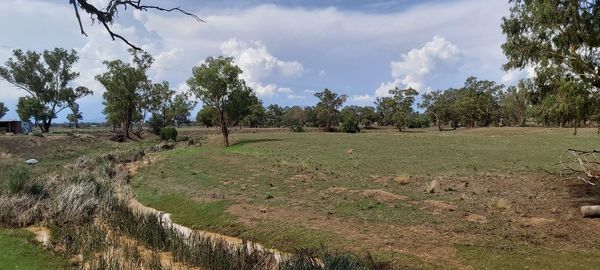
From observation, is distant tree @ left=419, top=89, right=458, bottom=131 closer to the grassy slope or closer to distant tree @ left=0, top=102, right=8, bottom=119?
the grassy slope

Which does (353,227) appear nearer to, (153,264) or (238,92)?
(153,264)

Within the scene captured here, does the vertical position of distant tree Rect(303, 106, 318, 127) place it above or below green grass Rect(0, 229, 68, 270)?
above

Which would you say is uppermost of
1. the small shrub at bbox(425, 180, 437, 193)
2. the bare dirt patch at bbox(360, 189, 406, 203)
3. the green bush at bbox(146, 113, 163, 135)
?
the green bush at bbox(146, 113, 163, 135)

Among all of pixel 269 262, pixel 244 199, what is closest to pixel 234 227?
pixel 244 199

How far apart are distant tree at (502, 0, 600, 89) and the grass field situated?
5594 mm

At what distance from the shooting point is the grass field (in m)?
14.1

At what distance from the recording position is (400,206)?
19.0 metres

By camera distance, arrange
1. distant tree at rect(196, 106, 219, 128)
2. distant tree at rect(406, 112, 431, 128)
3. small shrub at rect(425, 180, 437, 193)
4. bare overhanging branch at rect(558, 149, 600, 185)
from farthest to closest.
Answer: distant tree at rect(406, 112, 431, 128) < distant tree at rect(196, 106, 219, 128) < small shrub at rect(425, 180, 437, 193) < bare overhanging branch at rect(558, 149, 600, 185)

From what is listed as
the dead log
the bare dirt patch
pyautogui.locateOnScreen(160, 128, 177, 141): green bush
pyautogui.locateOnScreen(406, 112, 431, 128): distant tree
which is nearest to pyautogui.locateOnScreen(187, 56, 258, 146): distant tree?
pyautogui.locateOnScreen(160, 128, 177, 141): green bush

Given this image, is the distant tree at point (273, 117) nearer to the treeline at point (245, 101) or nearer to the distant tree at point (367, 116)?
the treeline at point (245, 101)

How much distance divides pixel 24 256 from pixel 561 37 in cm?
2002

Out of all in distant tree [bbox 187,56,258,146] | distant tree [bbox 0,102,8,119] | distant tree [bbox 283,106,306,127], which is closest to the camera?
distant tree [bbox 187,56,258,146]

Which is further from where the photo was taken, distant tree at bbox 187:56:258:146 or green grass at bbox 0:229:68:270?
distant tree at bbox 187:56:258:146

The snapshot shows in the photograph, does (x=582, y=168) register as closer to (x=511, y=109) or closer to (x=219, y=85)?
(x=219, y=85)
